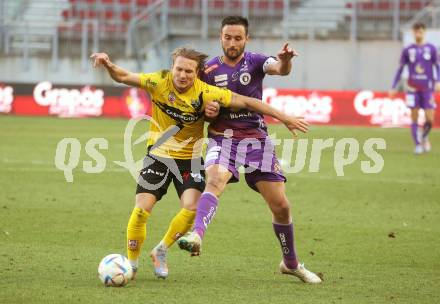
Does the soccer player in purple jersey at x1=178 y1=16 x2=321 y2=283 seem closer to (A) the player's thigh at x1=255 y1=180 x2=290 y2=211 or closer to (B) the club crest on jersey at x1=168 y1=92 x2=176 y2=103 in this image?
(A) the player's thigh at x1=255 y1=180 x2=290 y2=211

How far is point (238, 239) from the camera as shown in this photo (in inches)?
397

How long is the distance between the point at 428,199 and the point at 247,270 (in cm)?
579

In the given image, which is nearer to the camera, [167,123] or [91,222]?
[167,123]

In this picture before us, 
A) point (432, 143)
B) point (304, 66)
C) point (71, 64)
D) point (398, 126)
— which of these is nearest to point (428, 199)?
point (432, 143)

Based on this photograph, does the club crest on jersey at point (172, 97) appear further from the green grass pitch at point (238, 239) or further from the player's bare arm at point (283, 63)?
the green grass pitch at point (238, 239)

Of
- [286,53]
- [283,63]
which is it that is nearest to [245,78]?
[283,63]

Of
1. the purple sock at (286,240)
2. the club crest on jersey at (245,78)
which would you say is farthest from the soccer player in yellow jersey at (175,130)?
the purple sock at (286,240)

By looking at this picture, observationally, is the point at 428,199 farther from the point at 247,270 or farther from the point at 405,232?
the point at 247,270

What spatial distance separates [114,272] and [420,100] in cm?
1360

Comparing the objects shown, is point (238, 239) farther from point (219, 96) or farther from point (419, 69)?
point (419, 69)

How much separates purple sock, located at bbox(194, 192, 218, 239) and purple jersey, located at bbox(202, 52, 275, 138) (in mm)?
730

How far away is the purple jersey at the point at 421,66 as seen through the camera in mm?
20000

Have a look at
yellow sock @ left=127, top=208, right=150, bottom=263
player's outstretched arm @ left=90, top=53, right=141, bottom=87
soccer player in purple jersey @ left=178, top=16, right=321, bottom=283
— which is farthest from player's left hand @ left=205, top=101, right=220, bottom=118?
yellow sock @ left=127, top=208, right=150, bottom=263

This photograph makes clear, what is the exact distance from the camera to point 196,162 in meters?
8.16
